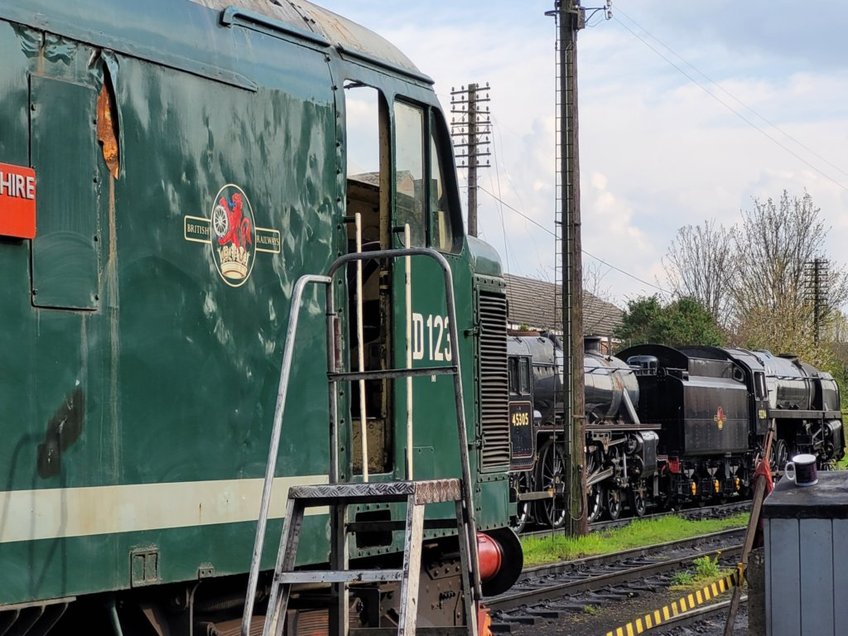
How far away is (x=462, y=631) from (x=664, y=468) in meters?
21.3

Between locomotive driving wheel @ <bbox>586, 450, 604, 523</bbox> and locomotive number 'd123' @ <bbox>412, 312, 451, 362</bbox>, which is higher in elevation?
locomotive number 'd123' @ <bbox>412, 312, 451, 362</bbox>

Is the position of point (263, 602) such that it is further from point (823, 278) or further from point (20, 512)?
point (823, 278)

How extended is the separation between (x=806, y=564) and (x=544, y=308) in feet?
143

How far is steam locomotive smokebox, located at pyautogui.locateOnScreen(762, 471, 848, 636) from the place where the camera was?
6.93 meters

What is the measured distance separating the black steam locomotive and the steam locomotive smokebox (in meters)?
12.1

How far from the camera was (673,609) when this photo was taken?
1095 cm

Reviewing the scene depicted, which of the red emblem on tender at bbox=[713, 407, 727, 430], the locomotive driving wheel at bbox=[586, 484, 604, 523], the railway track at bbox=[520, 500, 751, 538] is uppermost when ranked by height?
the red emblem on tender at bbox=[713, 407, 727, 430]

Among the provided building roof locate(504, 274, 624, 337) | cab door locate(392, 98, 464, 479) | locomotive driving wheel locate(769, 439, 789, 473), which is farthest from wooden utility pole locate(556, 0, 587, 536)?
building roof locate(504, 274, 624, 337)

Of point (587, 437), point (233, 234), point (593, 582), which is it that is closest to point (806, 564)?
point (233, 234)

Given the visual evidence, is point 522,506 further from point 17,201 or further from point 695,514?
point 17,201

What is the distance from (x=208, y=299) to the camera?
5445 millimetres

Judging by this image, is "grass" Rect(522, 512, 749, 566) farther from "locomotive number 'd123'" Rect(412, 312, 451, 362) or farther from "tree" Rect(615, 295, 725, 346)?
"tree" Rect(615, 295, 725, 346)

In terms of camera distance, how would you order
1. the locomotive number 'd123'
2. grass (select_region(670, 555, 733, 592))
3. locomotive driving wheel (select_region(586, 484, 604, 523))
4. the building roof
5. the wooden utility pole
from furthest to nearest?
the building roof < locomotive driving wheel (select_region(586, 484, 604, 523)) < the wooden utility pole < grass (select_region(670, 555, 733, 592)) < the locomotive number 'd123'

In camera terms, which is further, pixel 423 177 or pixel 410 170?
pixel 423 177
